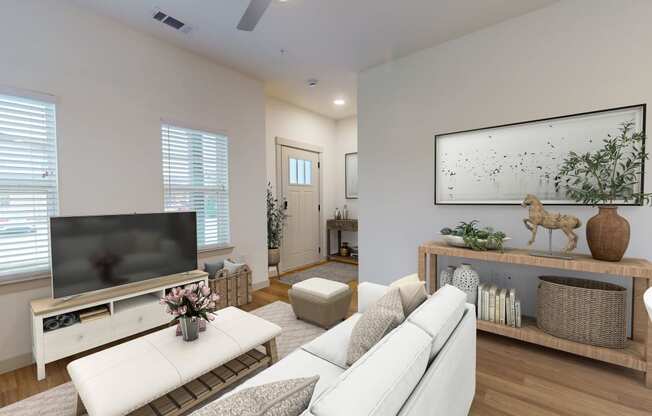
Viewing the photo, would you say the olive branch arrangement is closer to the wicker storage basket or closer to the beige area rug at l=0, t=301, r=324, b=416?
the wicker storage basket

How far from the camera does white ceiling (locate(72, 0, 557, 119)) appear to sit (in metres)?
2.45

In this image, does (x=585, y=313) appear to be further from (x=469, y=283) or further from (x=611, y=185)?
(x=611, y=185)

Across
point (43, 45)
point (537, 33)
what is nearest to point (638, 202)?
point (537, 33)

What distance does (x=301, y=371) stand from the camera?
1447mm

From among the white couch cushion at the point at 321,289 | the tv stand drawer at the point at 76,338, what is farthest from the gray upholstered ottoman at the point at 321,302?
the tv stand drawer at the point at 76,338

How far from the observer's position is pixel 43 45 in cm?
232

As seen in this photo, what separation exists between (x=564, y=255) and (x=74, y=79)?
435cm

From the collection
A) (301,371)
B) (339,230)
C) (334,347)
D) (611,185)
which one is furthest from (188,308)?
(339,230)

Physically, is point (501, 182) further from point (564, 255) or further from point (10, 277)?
point (10, 277)

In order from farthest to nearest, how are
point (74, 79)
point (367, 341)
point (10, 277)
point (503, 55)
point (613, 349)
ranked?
1. point (503, 55)
2. point (74, 79)
3. point (10, 277)
4. point (613, 349)
5. point (367, 341)

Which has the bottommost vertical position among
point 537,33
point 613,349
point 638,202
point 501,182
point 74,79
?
point 613,349

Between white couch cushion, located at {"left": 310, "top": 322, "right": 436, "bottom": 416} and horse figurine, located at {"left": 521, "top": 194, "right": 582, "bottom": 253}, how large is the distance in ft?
6.07

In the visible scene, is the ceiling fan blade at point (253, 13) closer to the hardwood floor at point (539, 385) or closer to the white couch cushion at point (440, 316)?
the white couch cushion at point (440, 316)

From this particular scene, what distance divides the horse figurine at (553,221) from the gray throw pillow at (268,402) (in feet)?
7.69
